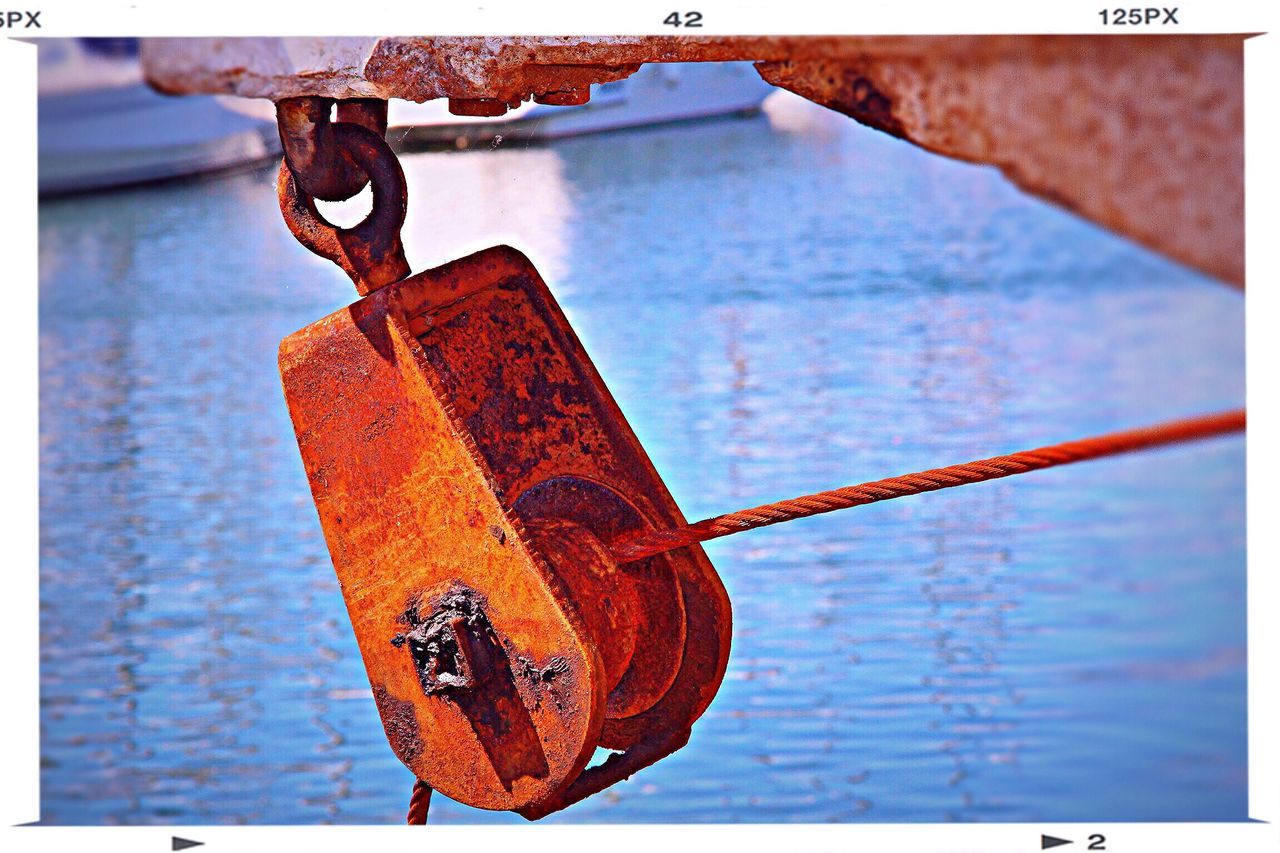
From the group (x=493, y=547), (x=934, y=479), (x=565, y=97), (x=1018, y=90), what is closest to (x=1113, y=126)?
(x=1018, y=90)

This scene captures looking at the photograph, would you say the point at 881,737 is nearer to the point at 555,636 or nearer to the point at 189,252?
the point at 555,636

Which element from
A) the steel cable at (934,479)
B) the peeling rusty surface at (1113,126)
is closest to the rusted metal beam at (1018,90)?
the peeling rusty surface at (1113,126)

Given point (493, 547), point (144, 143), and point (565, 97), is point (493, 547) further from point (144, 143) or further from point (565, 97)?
point (144, 143)

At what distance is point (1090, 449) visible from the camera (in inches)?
48.9

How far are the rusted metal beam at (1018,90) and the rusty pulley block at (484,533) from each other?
91 millimetres

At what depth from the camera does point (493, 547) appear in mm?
1602

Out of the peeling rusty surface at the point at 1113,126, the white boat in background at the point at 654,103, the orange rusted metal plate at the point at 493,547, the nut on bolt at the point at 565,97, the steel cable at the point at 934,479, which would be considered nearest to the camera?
the peeling rusty surface at the point at 1113,126

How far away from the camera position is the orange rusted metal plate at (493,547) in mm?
1597

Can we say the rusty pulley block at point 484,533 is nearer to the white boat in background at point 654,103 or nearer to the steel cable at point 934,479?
the steel cable at point 934,479

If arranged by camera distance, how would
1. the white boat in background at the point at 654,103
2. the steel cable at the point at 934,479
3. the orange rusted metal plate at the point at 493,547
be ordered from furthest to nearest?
the white boat in background at the point at 654,103 → the orange rusted metal plate at the point at 493,547 → the steel cable at the point at 934,479

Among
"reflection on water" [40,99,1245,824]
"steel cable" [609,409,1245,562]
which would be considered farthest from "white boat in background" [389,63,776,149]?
"steel cable" [609,409,1245,562]

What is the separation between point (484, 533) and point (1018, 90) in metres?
0.89

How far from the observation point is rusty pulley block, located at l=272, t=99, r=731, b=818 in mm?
1598

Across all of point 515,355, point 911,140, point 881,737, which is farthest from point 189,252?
point 911,140
